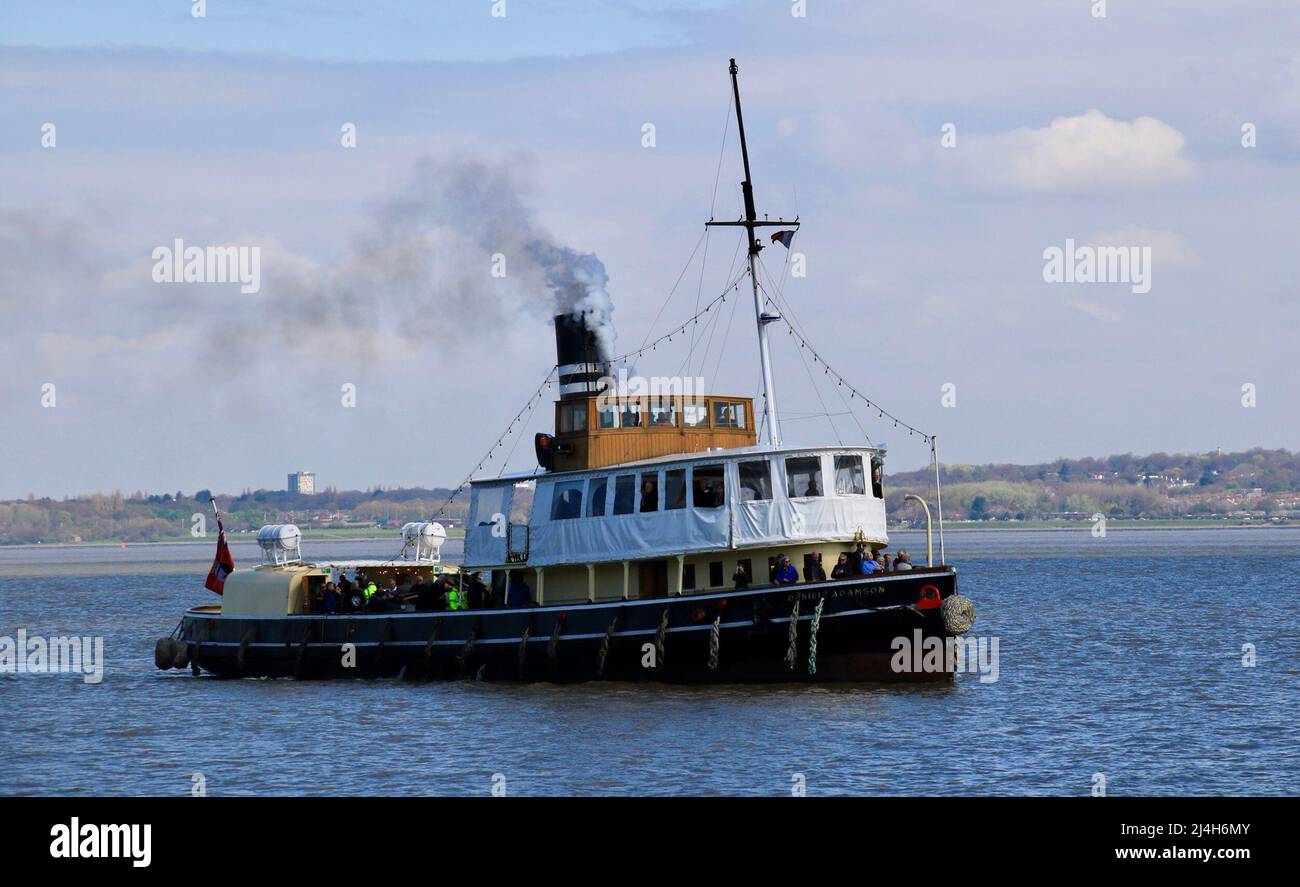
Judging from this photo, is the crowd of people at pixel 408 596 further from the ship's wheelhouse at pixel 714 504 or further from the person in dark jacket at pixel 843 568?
the person in dark jacket at pixel 843 568

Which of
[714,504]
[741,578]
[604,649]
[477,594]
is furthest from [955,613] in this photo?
[477,594]

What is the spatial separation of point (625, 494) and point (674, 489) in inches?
58.4

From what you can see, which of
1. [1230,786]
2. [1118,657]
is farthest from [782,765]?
[1118,657]

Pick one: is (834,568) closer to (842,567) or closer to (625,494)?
(842,567)

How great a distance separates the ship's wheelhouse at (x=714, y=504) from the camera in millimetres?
36906

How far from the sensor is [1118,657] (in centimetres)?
4928

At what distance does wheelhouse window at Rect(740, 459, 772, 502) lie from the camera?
37062 mm

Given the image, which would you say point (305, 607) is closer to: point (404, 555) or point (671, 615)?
point (404, 555)

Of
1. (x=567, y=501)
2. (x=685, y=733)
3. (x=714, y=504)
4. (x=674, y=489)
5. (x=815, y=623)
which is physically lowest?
(x=685, y=733)

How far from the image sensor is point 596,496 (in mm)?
39375
